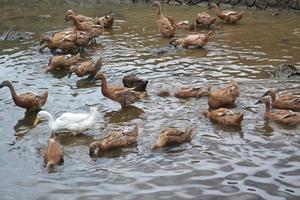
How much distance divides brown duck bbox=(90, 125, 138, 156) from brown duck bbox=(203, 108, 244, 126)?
1.90m

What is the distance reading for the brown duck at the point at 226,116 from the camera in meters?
11.0

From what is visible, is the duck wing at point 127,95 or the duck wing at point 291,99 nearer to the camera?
the duck wing at point 291,99

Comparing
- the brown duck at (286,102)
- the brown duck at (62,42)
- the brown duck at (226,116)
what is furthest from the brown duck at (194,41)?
the brown duck at (226,116)

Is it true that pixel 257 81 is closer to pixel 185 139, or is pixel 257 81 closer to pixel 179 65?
pixel 179 65

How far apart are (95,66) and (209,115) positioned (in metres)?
4.94

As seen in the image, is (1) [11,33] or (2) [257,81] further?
(1) [11,33]

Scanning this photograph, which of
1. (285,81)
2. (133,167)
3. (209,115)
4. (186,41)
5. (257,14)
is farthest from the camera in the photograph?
(257,14)

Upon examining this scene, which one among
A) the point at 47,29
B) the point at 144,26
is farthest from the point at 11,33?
the point at 144,26

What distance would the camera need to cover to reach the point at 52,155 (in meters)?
9.54

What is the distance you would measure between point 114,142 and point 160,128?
1413mm

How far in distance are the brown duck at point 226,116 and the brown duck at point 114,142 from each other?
1904mm

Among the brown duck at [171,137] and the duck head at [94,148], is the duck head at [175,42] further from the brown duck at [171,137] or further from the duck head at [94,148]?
the duck head at [94,148]

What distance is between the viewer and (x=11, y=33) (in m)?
21.1

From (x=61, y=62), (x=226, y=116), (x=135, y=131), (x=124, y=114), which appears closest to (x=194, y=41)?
(x=61, y=62)
